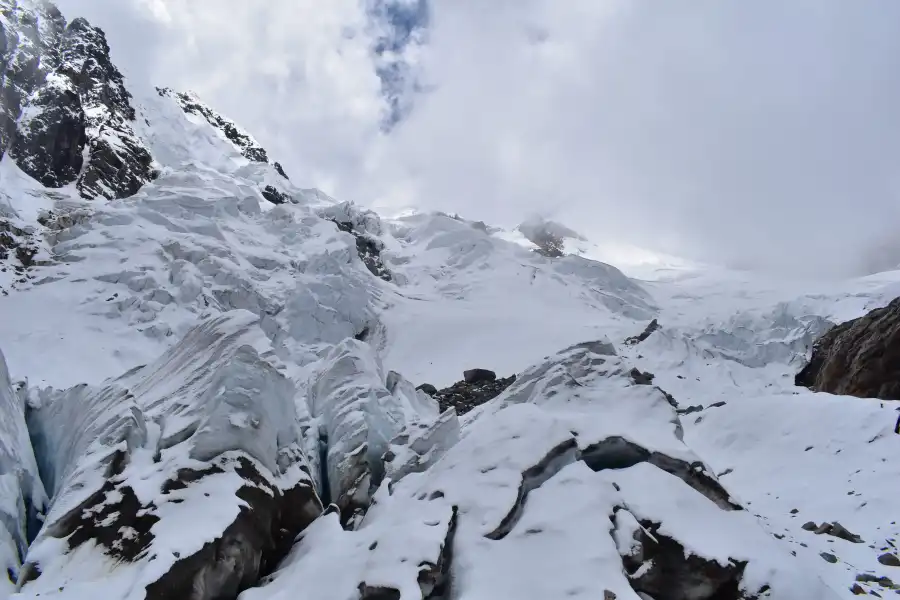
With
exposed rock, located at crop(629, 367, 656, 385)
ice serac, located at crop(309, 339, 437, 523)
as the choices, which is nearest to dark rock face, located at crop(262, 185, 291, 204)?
ice serac, located at crop(309, 339, 437, 523)

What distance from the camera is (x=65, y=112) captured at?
79.7 meters

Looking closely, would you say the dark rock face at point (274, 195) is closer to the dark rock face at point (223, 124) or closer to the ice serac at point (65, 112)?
the ice serac at point (65, 112)

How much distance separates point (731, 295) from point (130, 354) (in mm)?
84105

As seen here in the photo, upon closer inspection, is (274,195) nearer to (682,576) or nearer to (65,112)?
(65,112)

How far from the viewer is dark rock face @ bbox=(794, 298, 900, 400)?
2786 centimetres

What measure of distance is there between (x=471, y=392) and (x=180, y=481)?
31.5 meters

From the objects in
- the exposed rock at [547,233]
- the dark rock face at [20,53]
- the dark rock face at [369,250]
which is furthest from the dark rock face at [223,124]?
the exposed rock at [547,233]

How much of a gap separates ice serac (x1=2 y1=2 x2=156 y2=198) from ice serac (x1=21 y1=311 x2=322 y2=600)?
6451 centimetres

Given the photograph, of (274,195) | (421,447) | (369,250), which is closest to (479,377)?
(421,447)

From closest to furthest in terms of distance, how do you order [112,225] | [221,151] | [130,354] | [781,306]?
1. [130,354]
2. [112,225]
3. [781,306]
4. [221,151]

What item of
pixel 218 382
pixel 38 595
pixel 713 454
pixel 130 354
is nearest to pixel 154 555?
pixel 38 595

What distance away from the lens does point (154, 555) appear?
38.0 feet

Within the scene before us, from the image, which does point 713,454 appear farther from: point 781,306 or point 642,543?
point 781,306

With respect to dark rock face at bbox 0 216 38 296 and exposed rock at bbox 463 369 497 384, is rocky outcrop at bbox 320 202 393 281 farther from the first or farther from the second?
exposed rock at bbox 463 369 497 384
